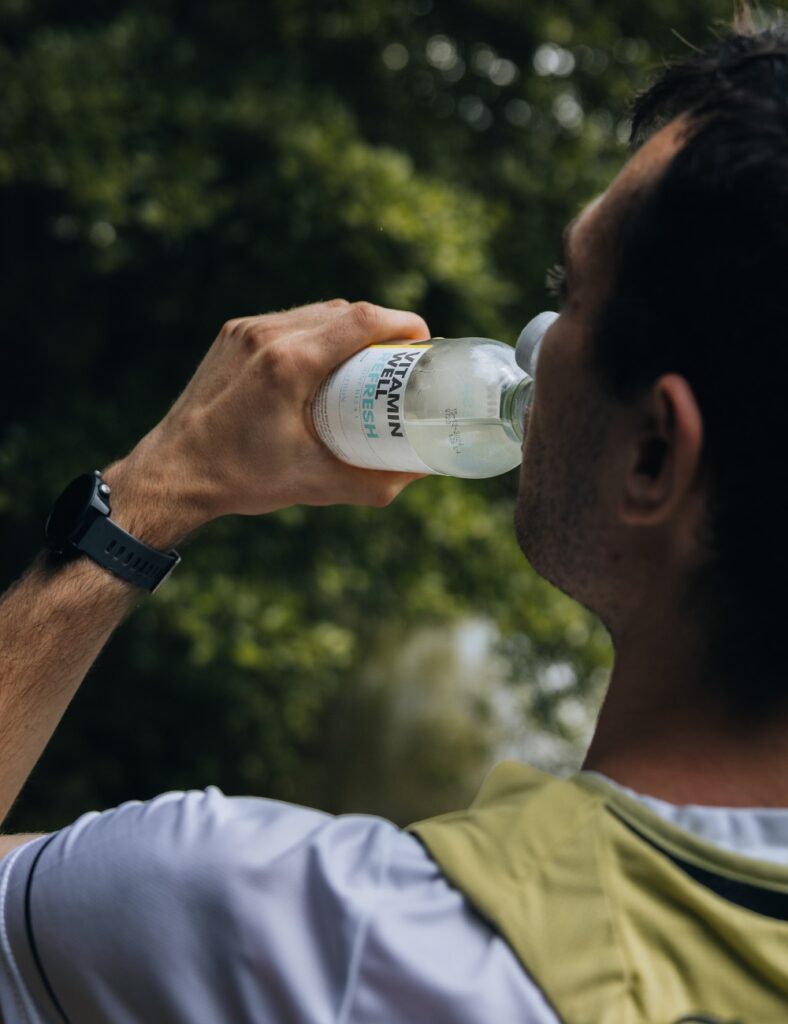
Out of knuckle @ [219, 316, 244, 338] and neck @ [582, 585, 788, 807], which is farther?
knuckle @ [219, 316, 244, 338]

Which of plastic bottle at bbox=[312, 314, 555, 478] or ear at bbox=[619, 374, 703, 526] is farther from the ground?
ear at bbox=[619, 374, 703, 526]

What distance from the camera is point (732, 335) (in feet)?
2.96

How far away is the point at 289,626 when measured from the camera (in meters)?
3.66

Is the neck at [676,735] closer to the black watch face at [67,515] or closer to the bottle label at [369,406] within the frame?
the bottle label at [369,406]

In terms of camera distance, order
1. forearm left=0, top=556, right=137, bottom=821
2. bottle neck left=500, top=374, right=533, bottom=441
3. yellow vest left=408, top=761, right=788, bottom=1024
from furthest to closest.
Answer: bottle neck left=500, top=374, right=533, bottom=441 < forearm left=0, top=556, right=137, bottom=821 < yellow vest left=408, top=761, right=788, bottom=1024

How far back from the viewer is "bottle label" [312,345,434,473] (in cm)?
139

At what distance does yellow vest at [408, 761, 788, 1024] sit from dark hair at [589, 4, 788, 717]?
0.47 ft

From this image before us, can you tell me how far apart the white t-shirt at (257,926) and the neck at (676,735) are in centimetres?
3

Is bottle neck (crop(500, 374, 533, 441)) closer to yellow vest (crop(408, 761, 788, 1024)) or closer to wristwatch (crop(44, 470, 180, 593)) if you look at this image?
wristwatch (crop(44, 470, 180, 593))

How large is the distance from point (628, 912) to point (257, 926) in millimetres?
250

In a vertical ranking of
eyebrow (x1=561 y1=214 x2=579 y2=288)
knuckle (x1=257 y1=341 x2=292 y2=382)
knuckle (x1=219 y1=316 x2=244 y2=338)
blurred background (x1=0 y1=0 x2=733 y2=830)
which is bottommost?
blurred background (x1=0 y1=0 x2=733 y2=830)

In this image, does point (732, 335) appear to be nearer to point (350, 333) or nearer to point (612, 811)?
point (612, 811)

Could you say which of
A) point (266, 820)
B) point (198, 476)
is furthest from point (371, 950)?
point (198, 476)

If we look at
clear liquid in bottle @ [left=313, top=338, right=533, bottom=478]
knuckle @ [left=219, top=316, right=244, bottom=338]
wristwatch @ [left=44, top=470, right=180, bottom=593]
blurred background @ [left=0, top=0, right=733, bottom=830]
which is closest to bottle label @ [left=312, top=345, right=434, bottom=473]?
clear liquid in bottle @ [left=313, top=338, right=533, bottom=478]
